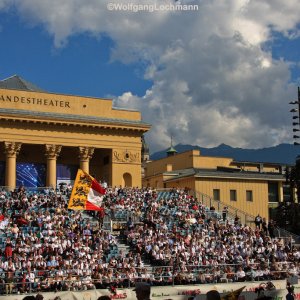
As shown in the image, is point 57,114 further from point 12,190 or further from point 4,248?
point 4,248

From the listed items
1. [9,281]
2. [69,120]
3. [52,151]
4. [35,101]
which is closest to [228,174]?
[69,120]

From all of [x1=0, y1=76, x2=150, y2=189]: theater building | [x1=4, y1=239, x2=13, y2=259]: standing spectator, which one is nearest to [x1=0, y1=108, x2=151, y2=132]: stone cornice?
[x1=0, y1=76, x2=150, y2=189]: theater building

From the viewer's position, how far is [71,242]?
31188 millimetres

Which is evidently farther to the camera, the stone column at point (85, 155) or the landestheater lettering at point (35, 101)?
the stone column at point (85, 155)

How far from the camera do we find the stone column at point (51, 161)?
158ft

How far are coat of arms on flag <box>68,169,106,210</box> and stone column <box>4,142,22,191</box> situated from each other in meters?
14.2

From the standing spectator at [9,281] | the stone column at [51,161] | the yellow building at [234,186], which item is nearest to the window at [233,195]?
the yellow building at [234,186]

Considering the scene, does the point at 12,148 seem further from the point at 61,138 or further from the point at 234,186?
the point at 234,186

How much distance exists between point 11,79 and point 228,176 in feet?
71.3

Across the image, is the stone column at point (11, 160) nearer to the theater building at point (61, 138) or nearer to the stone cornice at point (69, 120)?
the theater building at point (61, 138)

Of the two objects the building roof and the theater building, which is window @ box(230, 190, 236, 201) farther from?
the building roof

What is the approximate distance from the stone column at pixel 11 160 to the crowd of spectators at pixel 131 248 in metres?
7.70

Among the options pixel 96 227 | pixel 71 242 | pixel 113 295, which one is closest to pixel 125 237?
pixel 96 227

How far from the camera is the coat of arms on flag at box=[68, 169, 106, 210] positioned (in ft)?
108
